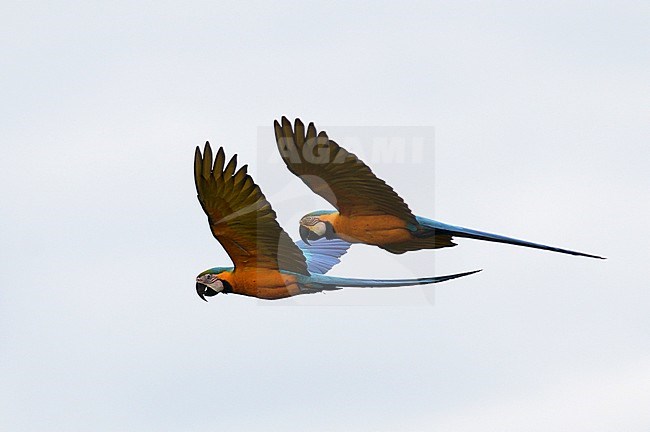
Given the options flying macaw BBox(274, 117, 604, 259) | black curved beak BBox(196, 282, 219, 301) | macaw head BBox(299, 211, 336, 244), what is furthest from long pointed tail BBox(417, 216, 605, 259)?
black curved beak BBox(196, 282, 219, 301)

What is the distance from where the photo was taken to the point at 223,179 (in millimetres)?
23828

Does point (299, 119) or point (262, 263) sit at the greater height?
point (299, 119)

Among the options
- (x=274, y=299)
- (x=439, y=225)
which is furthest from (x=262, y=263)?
(x=439, y=225)

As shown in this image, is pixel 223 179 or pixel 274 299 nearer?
pixel 223 179

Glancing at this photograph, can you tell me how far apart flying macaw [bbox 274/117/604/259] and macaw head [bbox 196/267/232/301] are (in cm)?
134

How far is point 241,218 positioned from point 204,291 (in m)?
1.91

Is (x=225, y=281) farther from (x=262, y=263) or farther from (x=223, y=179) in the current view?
(x=223, y=179)

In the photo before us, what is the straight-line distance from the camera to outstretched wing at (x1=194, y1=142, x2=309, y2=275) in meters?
23.8

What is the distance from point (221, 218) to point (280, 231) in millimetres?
814

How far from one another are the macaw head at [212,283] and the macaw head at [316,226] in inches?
48.7

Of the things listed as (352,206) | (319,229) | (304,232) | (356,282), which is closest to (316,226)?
(319,229)

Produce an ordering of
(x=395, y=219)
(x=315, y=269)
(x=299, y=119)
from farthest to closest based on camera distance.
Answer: (x=315, y=269)
(x=395, y=219)
(x=299, y=119)

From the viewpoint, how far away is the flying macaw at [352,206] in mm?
23609

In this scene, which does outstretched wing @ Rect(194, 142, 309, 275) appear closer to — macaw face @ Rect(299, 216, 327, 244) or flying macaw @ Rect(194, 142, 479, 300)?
flying macaw @ Rect(194, 142, 479, 300)
